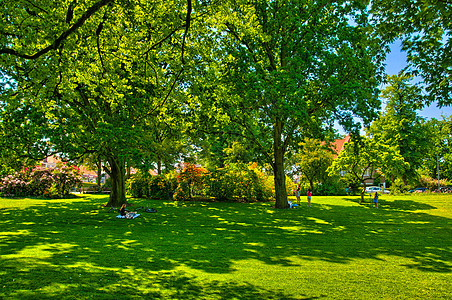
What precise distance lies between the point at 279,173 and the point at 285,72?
25.3 feet

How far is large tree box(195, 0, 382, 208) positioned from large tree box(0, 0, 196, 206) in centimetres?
329

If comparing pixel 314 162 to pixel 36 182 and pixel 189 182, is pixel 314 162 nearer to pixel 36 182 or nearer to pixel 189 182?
pixel 189 182

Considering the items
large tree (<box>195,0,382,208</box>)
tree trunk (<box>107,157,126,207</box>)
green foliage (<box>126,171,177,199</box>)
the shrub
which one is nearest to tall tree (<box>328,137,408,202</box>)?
large tree (<box>195,0,382,208</box>)

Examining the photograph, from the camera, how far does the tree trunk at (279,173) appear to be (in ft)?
69.4

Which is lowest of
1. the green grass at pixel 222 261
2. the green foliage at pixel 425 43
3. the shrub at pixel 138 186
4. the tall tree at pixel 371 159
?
the green grass at pixel 222 261

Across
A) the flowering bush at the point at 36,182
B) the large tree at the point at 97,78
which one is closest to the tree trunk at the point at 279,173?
the large tree at the point at 97,78

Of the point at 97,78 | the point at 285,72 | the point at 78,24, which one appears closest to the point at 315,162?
the point at 285,72

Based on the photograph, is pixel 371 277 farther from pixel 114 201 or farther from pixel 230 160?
pixel 230 160

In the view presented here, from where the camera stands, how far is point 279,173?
21.3m

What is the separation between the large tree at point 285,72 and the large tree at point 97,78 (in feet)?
10.8

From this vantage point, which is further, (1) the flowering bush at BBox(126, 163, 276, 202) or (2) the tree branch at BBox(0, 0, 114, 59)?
(1) the flowering bush at BBox(126, 163, 276, 202)

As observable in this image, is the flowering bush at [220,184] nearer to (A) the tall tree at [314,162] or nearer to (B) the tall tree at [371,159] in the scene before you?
(B) the tall tree at [371,159]

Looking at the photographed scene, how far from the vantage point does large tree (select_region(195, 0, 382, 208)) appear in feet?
53.9

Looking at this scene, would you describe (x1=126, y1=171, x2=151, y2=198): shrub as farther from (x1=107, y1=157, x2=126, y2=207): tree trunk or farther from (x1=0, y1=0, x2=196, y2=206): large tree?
(x1=0, y1=0, x2=196, y2=206): large tree
